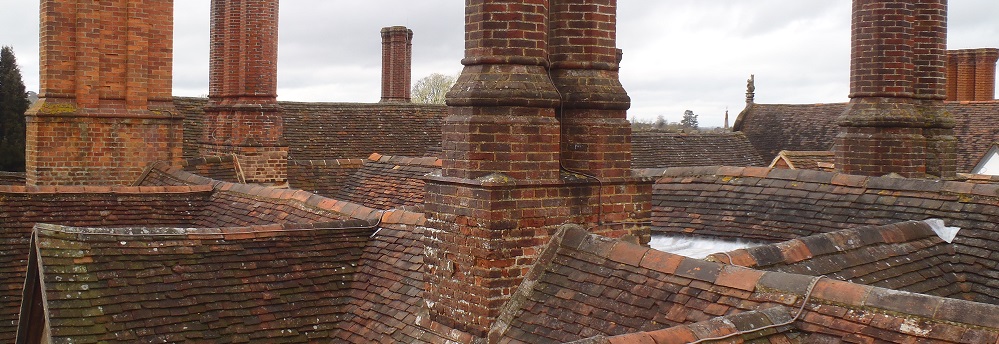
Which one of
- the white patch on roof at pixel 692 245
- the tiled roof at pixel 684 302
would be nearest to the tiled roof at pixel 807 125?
the white patch on roof at pixel 692 245

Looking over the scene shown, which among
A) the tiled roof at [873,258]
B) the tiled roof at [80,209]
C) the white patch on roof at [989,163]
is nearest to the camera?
the tiled roof at [873,258]

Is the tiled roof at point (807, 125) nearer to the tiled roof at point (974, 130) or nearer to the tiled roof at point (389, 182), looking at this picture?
the tiled roof at point (974, 130)

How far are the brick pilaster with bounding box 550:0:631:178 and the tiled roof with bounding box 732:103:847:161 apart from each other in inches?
1019

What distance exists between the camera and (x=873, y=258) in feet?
23.0

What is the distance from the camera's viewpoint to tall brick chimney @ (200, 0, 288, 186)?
1873cm

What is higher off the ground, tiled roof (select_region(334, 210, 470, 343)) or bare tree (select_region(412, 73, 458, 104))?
bare tree (select_region(412, 73, 458, 104))

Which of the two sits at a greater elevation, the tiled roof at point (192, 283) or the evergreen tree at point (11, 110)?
the evergreen tree at point (11, 110)

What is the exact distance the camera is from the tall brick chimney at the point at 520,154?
→ 6273 mm

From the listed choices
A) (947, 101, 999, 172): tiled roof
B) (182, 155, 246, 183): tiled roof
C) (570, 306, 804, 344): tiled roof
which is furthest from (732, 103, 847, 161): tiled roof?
(570, 306, 804, 344): tiled roof

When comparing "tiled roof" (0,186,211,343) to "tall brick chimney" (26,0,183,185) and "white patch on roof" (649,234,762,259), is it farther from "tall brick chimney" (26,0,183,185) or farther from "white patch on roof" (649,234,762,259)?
"white patch on roof" (649,234,762,259)

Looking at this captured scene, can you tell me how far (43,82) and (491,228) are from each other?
38.8 feet

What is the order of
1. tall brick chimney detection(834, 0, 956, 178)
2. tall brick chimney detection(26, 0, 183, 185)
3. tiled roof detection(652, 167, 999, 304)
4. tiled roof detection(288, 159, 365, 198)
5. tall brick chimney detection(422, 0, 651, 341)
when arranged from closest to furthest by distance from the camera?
1. tall brick chimney detection(422, 0, 651, 341)
2. tiled roof detection(652, 167, 999, 304)
3. tall brick chimney detection(834, 0, 956, 178)
4. tall brick chimney detection(26, 0, 183, 185)
5. tiled roof detection(288, 159, 365, 198)

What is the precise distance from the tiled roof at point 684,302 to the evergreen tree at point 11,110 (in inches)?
1222

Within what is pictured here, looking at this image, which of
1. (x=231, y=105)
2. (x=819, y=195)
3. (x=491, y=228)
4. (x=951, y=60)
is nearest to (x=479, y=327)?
(x=491, y=228)
